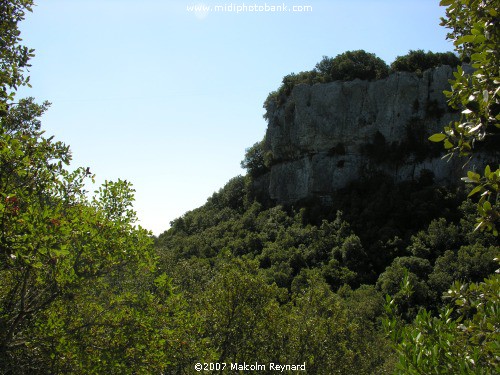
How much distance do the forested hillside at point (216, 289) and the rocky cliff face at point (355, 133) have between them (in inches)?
446

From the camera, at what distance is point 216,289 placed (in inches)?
611

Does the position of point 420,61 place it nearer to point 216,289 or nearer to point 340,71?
point 340,71

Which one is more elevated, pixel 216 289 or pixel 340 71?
pixel 340 71

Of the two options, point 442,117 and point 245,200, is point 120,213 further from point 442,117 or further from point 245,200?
point 245,200

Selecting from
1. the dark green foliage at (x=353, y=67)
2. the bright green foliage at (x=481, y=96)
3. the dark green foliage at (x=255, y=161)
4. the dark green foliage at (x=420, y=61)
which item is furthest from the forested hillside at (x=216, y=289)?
the dark green foliage at (x=255, y=161)

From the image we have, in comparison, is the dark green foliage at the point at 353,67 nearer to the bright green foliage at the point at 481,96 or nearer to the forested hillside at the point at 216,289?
the forested hillside at the point at 216,289

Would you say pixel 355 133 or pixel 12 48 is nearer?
pixel 12 48

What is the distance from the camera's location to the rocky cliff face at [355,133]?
5300cm

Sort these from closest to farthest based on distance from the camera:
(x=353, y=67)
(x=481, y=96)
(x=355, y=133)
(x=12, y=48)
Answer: (x=481, y=96)
(x=12, y=48)
(x=355, y=133)
(x=353, y=67)

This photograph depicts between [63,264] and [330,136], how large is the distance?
54127 mm

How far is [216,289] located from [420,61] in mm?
52458

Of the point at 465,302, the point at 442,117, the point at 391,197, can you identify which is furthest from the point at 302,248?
the point at 465,302

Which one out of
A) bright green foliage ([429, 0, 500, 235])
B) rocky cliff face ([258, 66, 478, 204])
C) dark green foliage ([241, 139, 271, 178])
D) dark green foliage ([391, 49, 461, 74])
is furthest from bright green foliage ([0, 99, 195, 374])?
dark green foliage ([241, 139, 271, 178])

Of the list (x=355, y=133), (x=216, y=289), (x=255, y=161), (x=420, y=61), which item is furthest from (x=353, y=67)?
(x=216, y=289)
